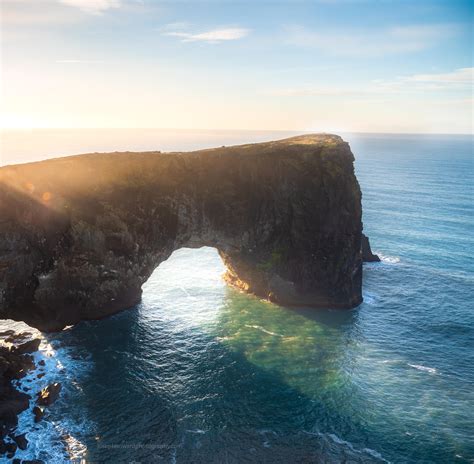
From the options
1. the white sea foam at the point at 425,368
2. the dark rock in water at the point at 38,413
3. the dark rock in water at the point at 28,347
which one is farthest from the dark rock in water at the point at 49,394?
the white sea foam at the point at 425,368

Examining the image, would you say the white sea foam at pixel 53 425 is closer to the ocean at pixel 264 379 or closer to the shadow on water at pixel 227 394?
the ocean at pixel 264 379

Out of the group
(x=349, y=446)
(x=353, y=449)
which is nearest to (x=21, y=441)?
(x=349, y=446)

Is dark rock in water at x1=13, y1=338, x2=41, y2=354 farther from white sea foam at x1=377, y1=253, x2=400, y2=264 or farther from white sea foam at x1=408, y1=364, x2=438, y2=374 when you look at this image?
white sea foam at x1=377, y1=253, x2=400, y2=264

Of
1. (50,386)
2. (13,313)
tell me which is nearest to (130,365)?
(50,386)

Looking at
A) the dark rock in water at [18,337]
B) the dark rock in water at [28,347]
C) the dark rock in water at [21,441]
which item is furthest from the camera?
the dark rock in water at [18,337]

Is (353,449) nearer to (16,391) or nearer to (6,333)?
(16,391)

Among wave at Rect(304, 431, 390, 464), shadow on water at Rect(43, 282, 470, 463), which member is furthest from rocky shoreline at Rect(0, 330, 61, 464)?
wave at Rect(304, 431, 390, 464)

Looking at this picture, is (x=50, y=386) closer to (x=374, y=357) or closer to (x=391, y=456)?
(x=391, y=456)
